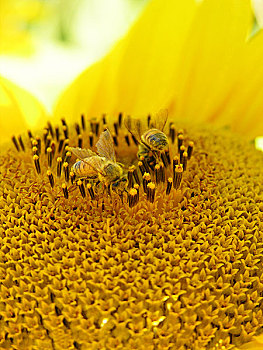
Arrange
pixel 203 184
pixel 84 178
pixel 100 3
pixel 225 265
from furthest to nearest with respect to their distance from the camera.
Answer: pixel 100 3 < pixel 203 184 < pixel 84 178 < pixel 225 265

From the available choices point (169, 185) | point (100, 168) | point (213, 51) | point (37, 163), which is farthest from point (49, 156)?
point (213, 51)

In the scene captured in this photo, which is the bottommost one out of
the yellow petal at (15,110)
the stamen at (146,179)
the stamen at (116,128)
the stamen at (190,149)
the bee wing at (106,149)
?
the stamen at (146,179)

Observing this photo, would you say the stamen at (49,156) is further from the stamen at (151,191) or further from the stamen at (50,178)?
the stamen at (151,191)

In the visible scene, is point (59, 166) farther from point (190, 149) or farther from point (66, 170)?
point (190, 149)

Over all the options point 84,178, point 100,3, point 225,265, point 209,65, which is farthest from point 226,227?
point 100,3

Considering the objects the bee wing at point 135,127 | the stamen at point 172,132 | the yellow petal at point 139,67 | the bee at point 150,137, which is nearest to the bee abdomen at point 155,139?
the bee at point 150,137

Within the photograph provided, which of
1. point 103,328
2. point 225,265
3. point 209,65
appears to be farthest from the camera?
point 209,65

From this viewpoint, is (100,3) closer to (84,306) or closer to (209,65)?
(209,65)
